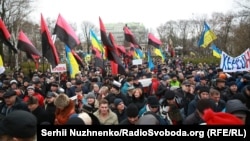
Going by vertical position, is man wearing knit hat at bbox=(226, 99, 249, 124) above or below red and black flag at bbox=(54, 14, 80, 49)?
below

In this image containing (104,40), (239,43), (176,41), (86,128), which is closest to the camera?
(86,128)

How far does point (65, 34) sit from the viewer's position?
40.4 ft

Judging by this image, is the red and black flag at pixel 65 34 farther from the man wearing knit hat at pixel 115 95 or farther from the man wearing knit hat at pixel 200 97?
the man wearing knit hat at pixel 200 97

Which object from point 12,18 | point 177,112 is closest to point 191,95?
point 177,112

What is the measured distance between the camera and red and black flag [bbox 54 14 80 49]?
1213 centimetres

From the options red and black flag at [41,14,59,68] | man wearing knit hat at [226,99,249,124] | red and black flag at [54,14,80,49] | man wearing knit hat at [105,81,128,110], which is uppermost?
red and black flag at [54,14,80,49]

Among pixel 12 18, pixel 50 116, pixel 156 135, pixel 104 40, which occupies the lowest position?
pixel 50 116

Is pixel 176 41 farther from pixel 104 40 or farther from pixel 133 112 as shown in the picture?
pixel 133 112

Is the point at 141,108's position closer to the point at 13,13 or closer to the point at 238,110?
the point at 238,110

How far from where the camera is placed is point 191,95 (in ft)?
28.5

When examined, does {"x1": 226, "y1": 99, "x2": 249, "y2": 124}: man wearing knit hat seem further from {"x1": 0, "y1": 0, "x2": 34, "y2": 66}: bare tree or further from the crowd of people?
{"x1": 0, "y1": 0, "x2": 34, "y2": 66}: bare tree

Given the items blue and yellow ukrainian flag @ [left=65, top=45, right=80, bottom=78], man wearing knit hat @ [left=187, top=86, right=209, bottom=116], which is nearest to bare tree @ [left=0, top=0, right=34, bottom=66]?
blue and yellow ukrainian flag @ [left=65, top=45, right=80, bottom=78]

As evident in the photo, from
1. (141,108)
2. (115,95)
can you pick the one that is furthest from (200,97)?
(115,95)

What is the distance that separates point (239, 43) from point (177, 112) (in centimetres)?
3324
